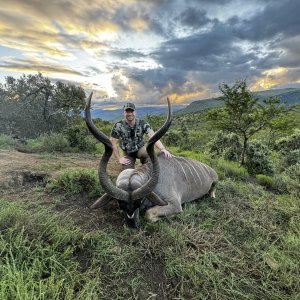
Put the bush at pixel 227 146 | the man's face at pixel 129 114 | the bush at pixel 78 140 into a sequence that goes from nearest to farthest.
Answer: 1. the man's face at pixel 129 114
2. the bush at pixel 78 140
3. the bush at pixel 227 146

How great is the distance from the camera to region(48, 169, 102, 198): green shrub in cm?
449

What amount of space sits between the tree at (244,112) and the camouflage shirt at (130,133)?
6224 mm

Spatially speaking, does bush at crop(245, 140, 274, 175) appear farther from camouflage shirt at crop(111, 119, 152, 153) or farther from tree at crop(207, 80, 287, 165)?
camouflage shirt at crop(111, 119, 152, 153)

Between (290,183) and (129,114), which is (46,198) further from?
(290,183)

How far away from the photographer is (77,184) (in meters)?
4.63

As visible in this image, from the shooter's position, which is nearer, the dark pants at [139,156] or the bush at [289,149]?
the dark pants at [139,156]

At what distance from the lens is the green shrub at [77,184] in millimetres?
4488

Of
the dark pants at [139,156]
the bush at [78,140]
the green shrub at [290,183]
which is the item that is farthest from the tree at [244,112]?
the dark pants at [139,156]

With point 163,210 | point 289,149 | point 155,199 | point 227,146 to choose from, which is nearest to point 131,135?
point 155,199

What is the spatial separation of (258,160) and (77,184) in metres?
7.52

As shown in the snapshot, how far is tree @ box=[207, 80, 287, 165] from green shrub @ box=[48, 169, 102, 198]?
23.8 feet

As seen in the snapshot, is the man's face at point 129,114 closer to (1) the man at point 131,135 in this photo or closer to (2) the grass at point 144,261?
(1) the man at point 131,135

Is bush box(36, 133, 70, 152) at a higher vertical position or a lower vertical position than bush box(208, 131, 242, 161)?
higher

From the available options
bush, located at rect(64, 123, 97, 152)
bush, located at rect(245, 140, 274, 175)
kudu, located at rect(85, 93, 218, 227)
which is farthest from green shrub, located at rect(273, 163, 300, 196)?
bush, located at rect(64, 123, 97, 152)
